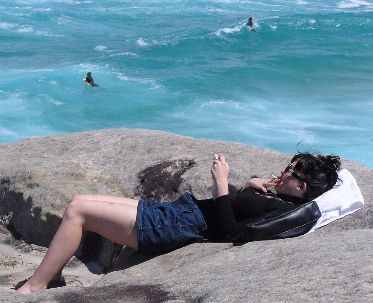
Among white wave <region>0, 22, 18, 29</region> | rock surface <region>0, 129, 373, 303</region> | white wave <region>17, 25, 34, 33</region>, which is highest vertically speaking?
rock surface <region>0, 129, 373, 303</region>

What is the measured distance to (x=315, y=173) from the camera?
15.1ft

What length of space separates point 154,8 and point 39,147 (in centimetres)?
2937

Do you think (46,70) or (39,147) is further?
(46,70)

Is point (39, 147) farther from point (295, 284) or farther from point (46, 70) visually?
point (46, 70)

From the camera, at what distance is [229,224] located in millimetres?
4465

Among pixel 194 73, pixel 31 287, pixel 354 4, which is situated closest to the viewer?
pixel 31 287

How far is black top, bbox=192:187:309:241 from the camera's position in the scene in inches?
174

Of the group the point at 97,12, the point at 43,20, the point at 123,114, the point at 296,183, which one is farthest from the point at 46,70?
the point at 296,183

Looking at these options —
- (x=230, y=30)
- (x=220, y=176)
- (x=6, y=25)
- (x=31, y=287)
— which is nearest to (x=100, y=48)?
(x=230, y=30)

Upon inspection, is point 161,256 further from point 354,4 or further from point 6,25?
point 354,4

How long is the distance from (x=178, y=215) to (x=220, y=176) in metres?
0.37

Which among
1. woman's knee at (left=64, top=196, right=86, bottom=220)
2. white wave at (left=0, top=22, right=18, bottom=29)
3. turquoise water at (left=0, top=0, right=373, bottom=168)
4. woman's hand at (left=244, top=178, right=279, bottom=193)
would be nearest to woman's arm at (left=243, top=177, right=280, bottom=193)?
woman's hand at (left=244, top=178, right=279, bottom=193)

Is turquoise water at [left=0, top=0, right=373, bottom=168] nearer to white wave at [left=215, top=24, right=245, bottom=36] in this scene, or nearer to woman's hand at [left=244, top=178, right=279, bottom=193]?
white wave at [left=215, top=24, right=245, bottom=36]

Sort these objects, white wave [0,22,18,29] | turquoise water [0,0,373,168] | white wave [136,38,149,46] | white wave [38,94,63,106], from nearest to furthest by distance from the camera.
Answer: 1. turquoise water [0,0,373,168]
2. white wave [38,94,63,106]
3. white wave [136,38,149,46]
4. white wave [0,22,18,29]
